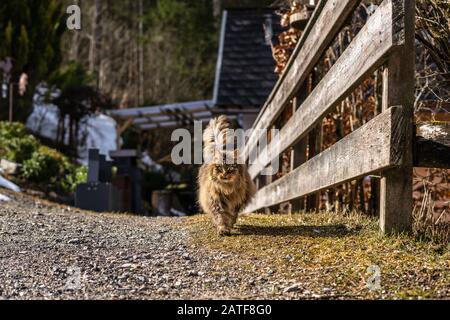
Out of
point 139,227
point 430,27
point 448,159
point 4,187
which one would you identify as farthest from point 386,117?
point 4,187

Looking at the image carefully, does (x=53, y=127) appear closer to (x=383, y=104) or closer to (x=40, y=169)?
(x=40, y=169)

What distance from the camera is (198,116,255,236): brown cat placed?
5488 millimetres

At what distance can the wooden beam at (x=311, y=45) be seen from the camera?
190 inches

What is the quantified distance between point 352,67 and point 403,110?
70 centimetres

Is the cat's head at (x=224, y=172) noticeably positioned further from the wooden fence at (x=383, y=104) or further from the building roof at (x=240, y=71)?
the building roof at (x=240, y=71)

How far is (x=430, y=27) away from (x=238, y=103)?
11.0 m

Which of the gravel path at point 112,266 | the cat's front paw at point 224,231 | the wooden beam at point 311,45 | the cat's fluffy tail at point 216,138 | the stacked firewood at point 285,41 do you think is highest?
the stacked firewood at point 285,41

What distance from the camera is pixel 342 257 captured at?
3.93 meters

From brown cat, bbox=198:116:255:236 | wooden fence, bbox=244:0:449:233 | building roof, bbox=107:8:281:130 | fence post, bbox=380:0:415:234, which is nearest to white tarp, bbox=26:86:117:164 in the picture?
building roof, bbox=107:8:281:130

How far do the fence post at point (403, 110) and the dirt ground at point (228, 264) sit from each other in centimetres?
13

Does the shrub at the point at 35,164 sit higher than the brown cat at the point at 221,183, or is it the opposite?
the shrub at the point at 35,164

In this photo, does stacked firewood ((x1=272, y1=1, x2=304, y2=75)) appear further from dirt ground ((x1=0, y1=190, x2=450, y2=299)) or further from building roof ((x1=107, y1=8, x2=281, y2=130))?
building roof ((x1=107, y1=8, x2=281, y2=130))

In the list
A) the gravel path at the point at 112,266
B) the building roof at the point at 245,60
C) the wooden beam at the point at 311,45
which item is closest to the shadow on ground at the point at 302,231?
the gravel path at the point at 112,266

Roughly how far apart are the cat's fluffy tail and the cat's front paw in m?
0.68
